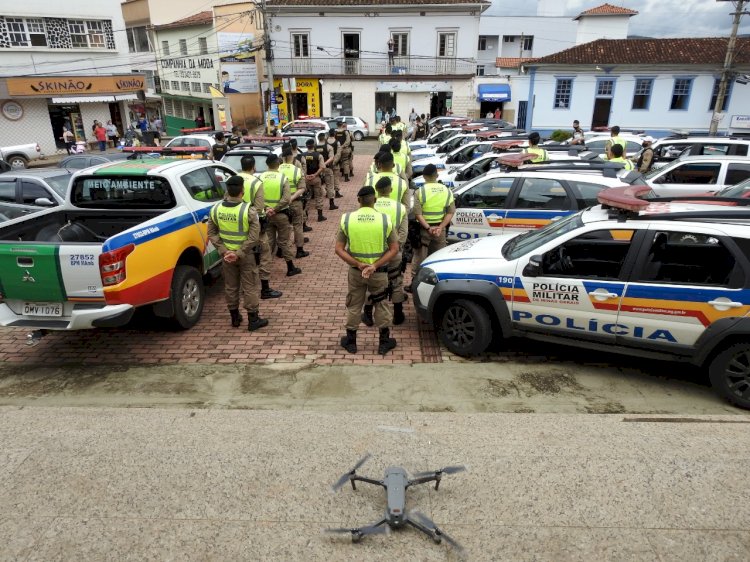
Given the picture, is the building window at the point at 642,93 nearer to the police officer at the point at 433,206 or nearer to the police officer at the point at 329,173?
the police officer at the point at 329,173

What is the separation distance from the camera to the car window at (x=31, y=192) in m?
9.84

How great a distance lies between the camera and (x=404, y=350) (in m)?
6.09

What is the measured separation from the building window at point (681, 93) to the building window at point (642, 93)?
4.15 ft

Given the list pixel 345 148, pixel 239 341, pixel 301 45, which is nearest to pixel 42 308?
pixel 239 341

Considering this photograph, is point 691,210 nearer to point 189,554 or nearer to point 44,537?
point 189,554

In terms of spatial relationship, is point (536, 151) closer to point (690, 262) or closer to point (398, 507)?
point (690, 262)

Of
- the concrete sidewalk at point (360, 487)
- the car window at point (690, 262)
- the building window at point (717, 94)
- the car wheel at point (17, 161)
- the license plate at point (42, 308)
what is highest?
the building window at point (717, 94)

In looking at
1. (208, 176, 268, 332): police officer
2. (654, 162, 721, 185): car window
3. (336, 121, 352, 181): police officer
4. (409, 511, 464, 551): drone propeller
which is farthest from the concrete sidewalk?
(336, 121, 352, 181): police officer

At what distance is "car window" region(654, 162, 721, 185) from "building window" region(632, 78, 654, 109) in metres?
24.5

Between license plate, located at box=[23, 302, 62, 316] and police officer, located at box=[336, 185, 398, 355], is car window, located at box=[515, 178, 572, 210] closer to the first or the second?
police officer, located at box=[336, 185, 398, 355]

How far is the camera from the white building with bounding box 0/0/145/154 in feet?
80.6

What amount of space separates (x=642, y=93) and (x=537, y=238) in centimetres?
3045

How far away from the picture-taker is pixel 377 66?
34750mm

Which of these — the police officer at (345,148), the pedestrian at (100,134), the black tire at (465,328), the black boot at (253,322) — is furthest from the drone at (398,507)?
the pedestrian at (100,134)
